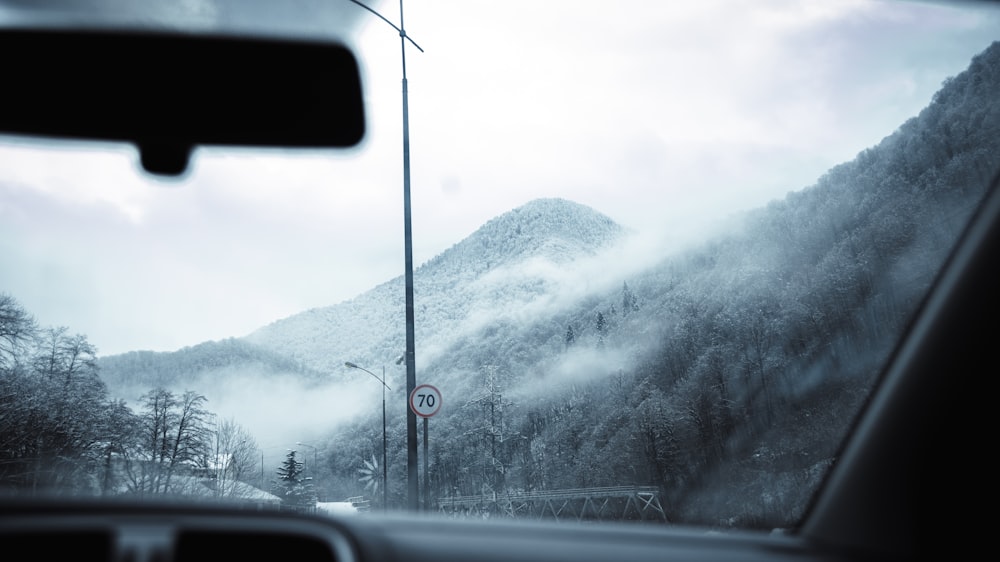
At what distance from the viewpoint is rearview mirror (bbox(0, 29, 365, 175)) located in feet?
9.37

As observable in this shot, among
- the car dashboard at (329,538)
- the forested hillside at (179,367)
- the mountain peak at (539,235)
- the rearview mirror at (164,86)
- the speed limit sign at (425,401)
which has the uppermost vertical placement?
the mountain peak at (539,235)

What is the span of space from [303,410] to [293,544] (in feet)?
52.9

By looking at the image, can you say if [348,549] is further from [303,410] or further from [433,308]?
[433,308]

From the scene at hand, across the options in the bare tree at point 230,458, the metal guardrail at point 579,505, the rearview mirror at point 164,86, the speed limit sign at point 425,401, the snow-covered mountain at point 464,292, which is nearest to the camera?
the rearview mirror at point 164,86

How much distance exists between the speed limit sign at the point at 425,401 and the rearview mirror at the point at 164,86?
8.77 m

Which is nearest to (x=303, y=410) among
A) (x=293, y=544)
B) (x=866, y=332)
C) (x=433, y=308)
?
(x=866, y=332)

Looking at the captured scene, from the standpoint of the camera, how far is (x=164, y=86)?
3037 mm

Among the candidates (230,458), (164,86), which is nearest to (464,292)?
(230,458)

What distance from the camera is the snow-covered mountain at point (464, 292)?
726 inches

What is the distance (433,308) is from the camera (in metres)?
37.7

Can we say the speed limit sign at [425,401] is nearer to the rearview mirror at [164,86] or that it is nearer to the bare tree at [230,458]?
the bare tree at [230,458]

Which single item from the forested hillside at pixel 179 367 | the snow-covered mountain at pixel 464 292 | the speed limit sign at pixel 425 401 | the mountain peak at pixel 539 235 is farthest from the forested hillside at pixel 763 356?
the mountain peak at pixel 539 235

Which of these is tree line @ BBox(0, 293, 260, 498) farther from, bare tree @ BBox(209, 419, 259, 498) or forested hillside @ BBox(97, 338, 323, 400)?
forested hillside @ BBox(97, 338, 323, 400)

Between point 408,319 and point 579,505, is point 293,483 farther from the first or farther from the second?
point 579,505
